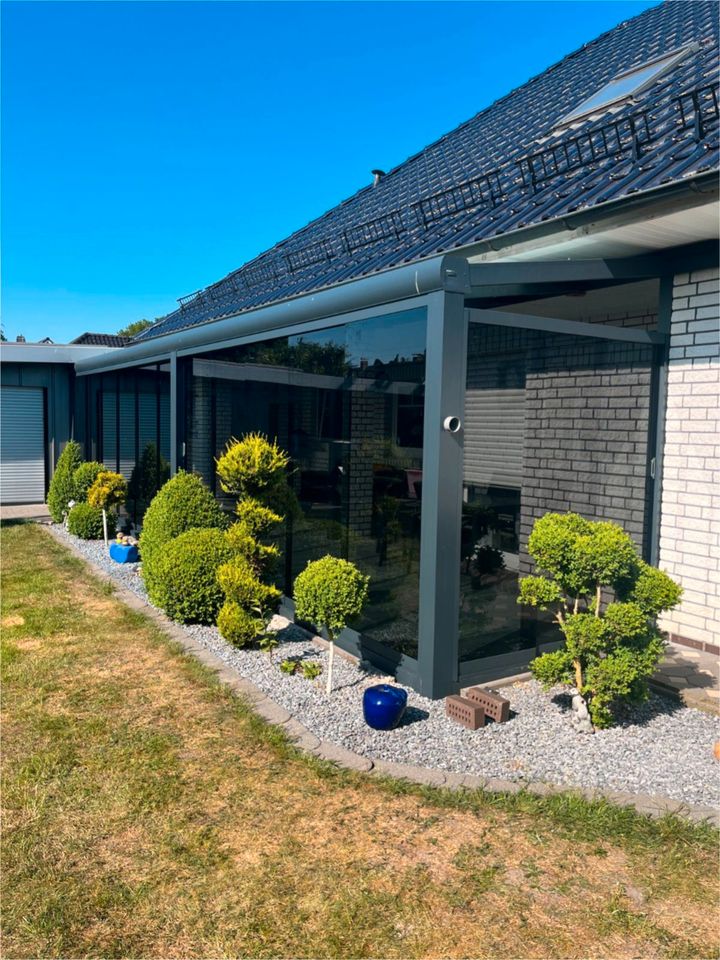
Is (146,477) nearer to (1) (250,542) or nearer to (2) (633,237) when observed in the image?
(1) (250,542)

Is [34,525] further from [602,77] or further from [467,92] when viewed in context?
[467,92]

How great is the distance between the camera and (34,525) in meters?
13.1

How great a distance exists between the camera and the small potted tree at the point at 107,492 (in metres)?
10.8

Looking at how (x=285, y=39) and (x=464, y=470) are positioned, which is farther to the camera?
(x=285, y=39)

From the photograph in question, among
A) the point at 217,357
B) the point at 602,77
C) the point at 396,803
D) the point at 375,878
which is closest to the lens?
the point at 375,878

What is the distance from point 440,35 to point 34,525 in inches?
431

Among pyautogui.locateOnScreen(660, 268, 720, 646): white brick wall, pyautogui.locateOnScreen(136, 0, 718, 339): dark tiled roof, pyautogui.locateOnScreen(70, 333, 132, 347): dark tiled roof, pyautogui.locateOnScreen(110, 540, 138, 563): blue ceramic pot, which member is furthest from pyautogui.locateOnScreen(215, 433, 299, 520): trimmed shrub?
pyautogui.locateOnScreen(70, 333, 132, 347): dark tiled roof

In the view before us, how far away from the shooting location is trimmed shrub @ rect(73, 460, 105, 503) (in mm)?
12327

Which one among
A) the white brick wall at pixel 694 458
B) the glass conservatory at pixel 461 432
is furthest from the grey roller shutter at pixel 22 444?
the white brick wall at pixel 694 458

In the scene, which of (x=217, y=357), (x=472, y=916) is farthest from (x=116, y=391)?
(x=472, y=916)

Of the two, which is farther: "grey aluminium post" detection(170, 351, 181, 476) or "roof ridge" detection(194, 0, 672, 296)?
"roof ridge" detection(194, 0, 672, 296)

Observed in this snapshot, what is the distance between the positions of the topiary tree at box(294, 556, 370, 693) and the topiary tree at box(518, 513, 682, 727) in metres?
1.25

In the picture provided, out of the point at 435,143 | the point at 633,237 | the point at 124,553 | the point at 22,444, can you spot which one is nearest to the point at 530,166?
the point at 633,237

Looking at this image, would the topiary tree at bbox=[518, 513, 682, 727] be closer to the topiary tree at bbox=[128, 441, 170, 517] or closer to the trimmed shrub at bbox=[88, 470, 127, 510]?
the topiary tree at bbox=[128, 441, 170, 517]
